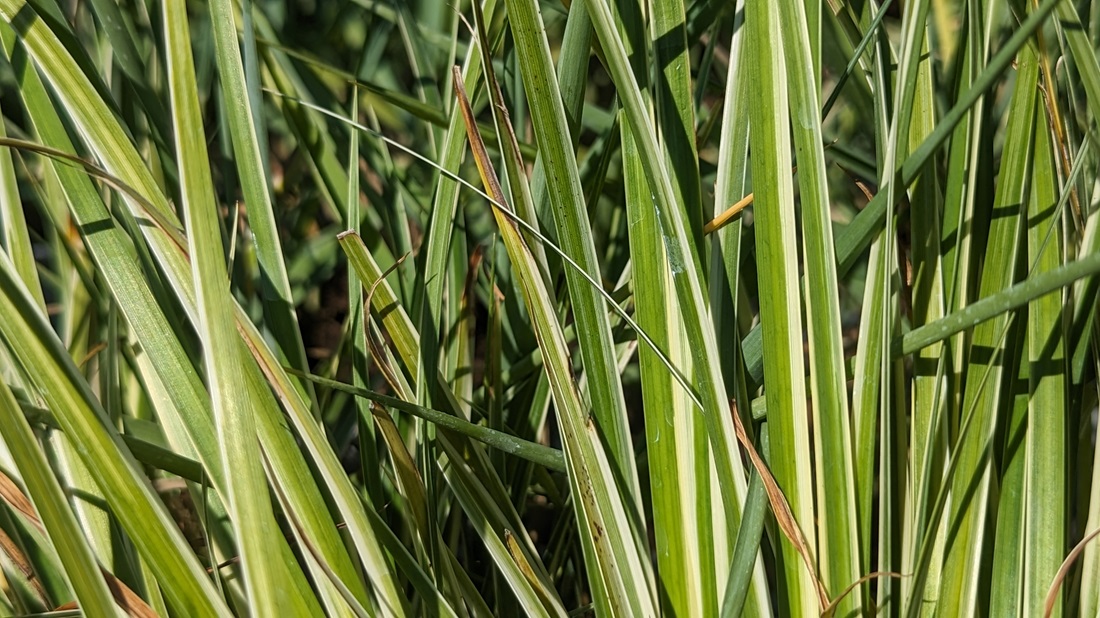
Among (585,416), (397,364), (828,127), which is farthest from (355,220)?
(828,127)

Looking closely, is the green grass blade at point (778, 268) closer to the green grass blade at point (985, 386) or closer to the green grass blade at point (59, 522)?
the green grass blade at point (985, 386)

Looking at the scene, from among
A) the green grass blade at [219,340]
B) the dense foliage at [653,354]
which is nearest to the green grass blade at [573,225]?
the dense foliage at [653,354]

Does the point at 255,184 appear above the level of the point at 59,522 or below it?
above

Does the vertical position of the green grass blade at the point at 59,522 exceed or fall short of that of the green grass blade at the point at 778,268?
it falls short

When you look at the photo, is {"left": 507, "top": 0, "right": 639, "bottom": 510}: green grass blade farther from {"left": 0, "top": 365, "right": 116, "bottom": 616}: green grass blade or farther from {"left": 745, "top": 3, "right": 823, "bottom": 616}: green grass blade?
{"left": 0, "top": 365, "right": 116, "bottom": 616}: green grass blade

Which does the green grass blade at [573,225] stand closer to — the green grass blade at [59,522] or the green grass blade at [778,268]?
the green grass blade at [778,268]


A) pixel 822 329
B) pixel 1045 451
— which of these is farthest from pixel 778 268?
pixel 1045 451

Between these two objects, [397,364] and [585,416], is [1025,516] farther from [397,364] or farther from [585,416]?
[397,364]

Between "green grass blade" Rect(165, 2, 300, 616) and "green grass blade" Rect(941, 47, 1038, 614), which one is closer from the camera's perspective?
"green grass blade" Rect(165, 2, 300, 616)

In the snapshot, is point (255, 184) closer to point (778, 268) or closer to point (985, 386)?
point (778, 268)

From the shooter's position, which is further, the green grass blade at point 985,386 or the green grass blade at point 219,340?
the green grass blade at point 985,386

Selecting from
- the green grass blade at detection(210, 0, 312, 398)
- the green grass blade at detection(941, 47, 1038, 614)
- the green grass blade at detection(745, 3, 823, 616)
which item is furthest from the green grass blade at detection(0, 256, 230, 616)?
the green grass blade at detection(941, 47, 1038, 614)

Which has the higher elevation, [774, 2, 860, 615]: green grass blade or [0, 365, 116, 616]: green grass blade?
[774, 2, 860, 615]: green grass blade
